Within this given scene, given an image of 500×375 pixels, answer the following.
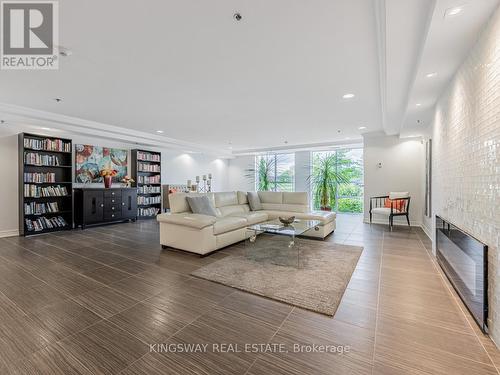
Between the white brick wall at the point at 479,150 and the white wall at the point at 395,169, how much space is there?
3.46 m

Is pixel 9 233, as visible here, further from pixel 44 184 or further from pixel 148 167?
pixel 148 167

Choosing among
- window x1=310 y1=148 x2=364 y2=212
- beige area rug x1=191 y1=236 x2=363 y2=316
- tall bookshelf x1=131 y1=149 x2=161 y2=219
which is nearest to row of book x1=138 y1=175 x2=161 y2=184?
tall bookshelf x1=131 y1=149 x2=161 y2=219

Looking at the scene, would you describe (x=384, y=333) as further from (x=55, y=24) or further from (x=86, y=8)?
(x=55, y=24)

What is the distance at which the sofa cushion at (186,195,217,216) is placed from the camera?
4.06m

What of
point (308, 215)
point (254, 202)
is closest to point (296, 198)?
point (308, 215)

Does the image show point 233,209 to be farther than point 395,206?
No

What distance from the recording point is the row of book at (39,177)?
4.81 metres

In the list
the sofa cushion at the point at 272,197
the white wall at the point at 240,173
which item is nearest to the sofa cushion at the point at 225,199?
the sofa cushion at the point at 272,197

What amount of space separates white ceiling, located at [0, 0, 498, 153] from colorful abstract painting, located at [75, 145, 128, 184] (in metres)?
1.38

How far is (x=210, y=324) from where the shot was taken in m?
1.79

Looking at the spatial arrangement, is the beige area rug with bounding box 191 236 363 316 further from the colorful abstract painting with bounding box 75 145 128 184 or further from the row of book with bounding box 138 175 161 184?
the row of book with bounding box 138 175 161 184

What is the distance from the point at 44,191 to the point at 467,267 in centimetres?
723

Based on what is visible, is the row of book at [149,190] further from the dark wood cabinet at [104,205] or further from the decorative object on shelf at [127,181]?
the dark wood cabinet at [104,205]

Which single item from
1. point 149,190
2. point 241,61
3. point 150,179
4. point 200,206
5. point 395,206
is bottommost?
point 395,206
